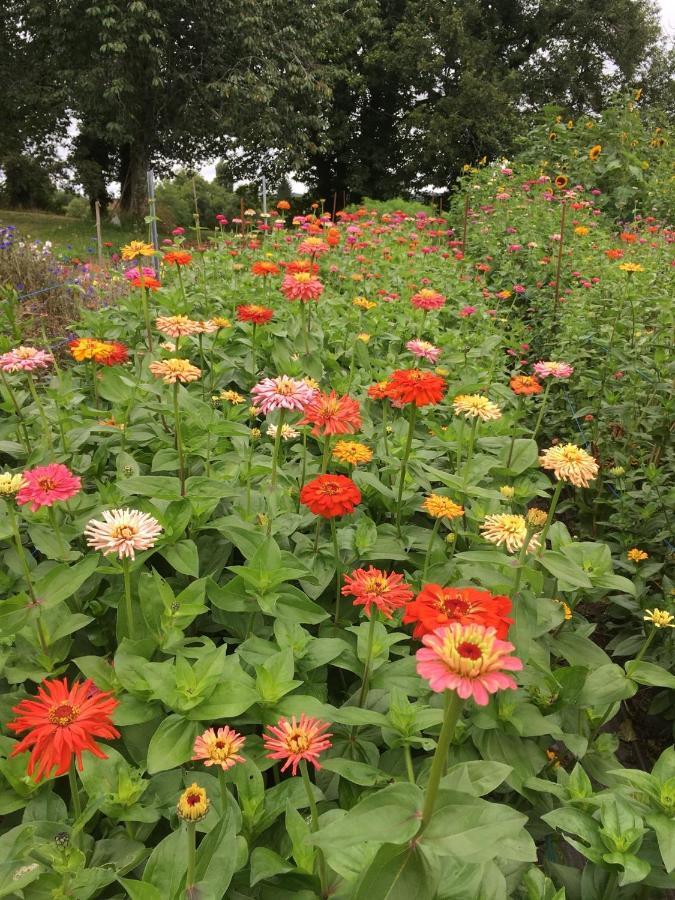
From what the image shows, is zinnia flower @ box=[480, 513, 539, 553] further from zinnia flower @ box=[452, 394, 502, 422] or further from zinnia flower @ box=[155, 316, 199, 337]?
zinnia flower @ box=[155, 316, 199, 337]

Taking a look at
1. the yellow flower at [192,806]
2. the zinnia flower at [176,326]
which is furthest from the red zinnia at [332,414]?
the yellow flower at [192,806]

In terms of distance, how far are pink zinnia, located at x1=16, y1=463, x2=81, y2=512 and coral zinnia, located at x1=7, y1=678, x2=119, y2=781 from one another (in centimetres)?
44

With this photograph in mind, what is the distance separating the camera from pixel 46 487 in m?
1.25

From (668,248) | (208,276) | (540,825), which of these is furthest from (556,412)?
(668,248)

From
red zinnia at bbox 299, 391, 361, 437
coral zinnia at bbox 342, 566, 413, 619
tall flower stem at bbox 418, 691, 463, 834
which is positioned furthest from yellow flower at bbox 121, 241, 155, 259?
tall flower stem at bbox 418, 691, 463, 834

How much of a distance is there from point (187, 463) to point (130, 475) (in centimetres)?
21

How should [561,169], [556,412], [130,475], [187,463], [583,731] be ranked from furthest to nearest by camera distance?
[561,169], [556,412], [187,463], [130,475], [583,731]

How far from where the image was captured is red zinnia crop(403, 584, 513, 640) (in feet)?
2.54

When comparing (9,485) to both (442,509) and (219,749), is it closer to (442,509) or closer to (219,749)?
(219,749)

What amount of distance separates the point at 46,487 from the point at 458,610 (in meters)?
0.87

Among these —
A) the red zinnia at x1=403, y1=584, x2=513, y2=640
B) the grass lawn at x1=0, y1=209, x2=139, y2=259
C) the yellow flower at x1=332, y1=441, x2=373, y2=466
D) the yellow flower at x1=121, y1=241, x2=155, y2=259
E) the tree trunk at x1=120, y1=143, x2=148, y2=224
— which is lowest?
the yellow flower at x1=332, y1=441, x2=373, y2=466

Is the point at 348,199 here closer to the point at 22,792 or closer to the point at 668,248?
the point at 668,248

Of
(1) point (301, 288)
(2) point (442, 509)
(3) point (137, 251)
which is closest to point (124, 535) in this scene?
(2) point (442, 509)

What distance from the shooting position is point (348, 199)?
2088 cm
